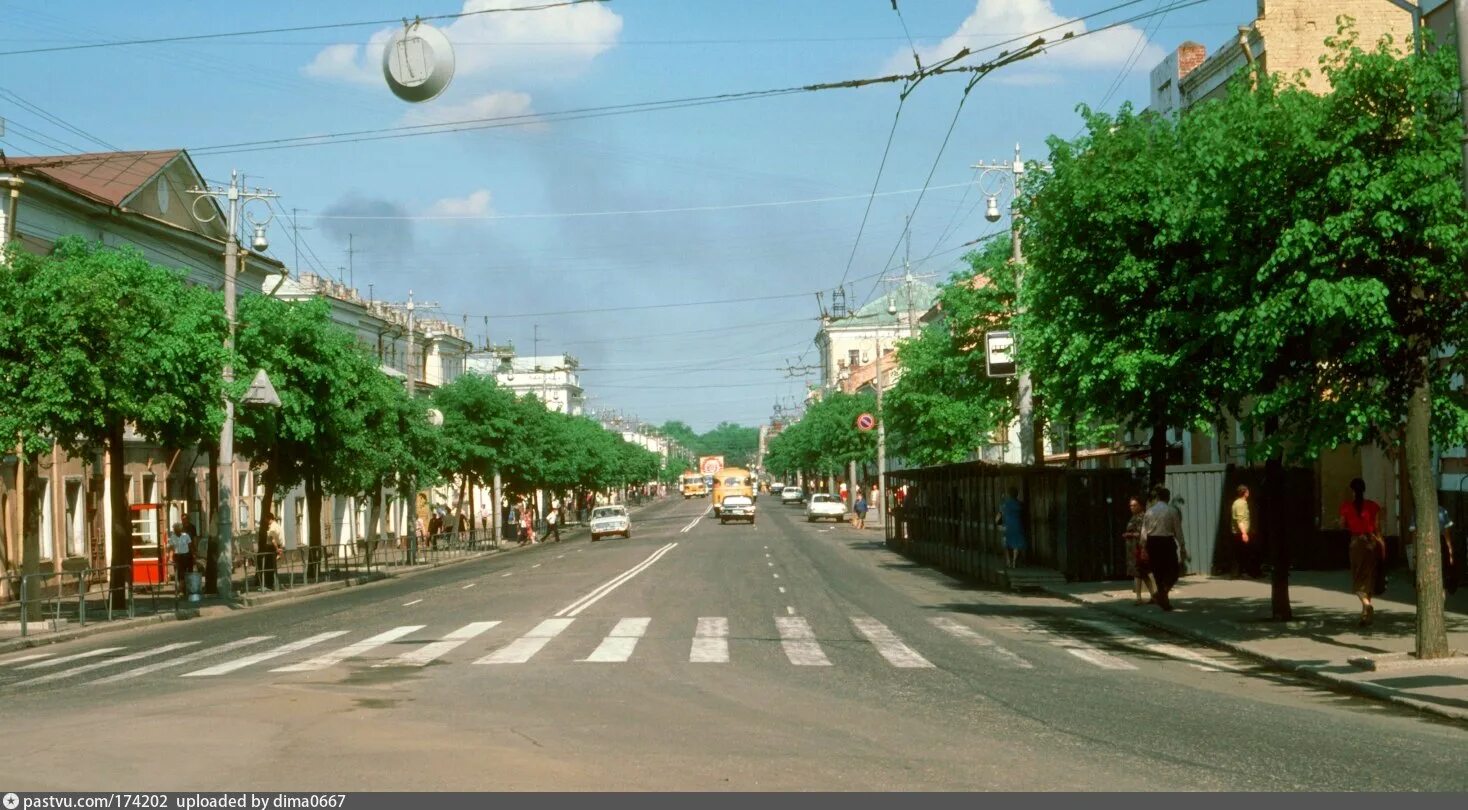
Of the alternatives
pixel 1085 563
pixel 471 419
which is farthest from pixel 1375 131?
pixel 471 419

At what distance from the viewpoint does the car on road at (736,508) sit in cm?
9031

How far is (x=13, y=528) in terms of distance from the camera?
4025cm

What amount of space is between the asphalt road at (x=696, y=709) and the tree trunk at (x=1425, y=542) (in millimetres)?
1560

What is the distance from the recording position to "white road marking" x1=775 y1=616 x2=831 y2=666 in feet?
60.3

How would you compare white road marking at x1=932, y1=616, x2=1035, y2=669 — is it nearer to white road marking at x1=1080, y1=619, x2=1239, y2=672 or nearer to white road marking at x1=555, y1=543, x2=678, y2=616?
white road marking at x1=1080, y1=619, x2=1239, y2=672

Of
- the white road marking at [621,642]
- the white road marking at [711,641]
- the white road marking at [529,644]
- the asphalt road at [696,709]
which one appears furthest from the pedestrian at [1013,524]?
the white road marking at [529,644]

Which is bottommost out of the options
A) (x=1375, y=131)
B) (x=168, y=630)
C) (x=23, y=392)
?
(x=168, y=630)

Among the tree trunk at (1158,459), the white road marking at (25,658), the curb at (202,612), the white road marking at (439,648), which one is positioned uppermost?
the tree trunk at (1158,459)

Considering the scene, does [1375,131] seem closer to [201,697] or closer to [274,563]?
[201,697]

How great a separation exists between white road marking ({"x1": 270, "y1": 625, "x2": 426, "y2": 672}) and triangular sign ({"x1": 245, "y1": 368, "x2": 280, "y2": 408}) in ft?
37.1

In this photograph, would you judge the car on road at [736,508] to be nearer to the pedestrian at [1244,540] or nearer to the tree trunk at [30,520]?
the tree trunk at [30,520]

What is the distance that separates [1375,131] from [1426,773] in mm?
9865

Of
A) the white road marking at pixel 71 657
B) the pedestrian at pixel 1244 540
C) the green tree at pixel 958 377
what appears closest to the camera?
the white road marking at pixel 71 657

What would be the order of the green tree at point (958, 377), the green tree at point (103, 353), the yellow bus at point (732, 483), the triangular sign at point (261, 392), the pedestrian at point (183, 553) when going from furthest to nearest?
the yellow bus at point (732, 483) < the green tree at point (958, 377) < the pedestrian at point (183, 553) < the triangular sign at point (261, 392) < the green tree at point (103, 353)
